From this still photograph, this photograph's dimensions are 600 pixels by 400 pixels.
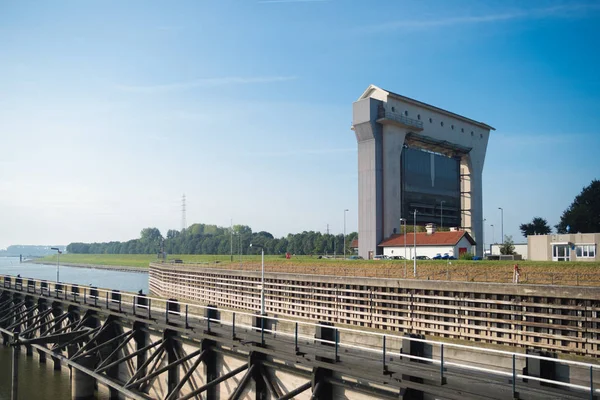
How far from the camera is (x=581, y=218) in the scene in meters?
71.8

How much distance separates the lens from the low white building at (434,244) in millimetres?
47938

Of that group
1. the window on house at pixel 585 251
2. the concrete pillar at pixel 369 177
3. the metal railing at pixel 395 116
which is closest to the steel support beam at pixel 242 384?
the window on house at pixel 585 251

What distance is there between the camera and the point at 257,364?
16.0 m

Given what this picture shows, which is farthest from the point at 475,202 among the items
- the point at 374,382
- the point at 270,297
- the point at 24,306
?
the point at 374,382

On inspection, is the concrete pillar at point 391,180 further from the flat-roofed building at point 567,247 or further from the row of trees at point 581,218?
the row of trees at point 581,218

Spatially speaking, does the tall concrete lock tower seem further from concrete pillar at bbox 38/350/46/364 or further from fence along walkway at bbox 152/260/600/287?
concrete pillar at bbox 38/350/46/364

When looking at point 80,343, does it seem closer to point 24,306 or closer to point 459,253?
point 24,306

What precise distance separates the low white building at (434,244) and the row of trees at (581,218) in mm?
23876

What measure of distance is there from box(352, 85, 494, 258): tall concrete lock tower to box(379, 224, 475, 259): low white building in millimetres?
3070

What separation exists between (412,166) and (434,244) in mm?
16942

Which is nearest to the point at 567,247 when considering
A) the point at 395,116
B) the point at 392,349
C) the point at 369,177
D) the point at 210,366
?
the point at 369,177

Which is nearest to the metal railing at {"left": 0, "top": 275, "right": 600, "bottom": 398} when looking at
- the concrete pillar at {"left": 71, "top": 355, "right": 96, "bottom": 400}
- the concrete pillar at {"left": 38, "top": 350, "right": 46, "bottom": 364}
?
the concrete pillar at {"left": 71, "top": 355, "right": 96, "bottom": 400}

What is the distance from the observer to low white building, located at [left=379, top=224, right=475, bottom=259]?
47.9 m

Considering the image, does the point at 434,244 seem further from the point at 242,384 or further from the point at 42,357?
→ the point at 242,384
